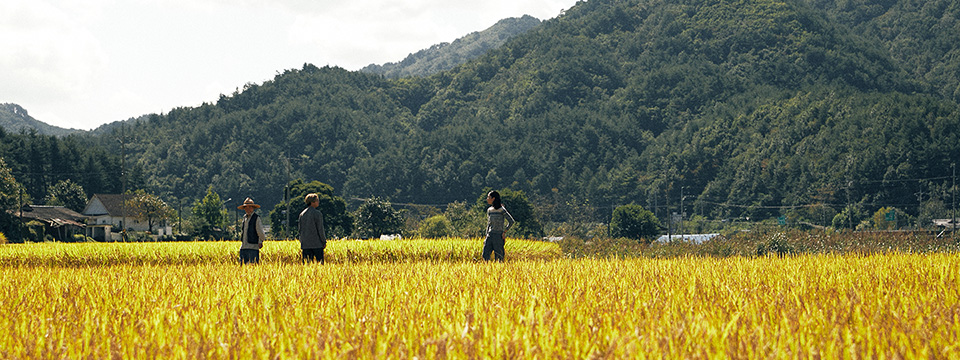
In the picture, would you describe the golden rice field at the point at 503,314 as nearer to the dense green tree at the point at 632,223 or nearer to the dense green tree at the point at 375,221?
the dense green tree at the point at 375,221

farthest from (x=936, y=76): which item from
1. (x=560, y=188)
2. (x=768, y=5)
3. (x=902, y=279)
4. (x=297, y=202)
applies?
(x=902, y=279)

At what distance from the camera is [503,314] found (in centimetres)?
473

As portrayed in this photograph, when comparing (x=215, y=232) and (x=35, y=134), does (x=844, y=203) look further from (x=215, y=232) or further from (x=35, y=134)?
(x=35, y=134)

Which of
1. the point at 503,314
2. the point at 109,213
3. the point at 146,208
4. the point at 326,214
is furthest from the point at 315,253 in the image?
the point at 109,213

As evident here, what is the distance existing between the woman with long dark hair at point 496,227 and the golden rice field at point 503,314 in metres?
4.04

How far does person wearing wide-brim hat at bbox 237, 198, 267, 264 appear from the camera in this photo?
12.8m

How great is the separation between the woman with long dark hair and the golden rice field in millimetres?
4039

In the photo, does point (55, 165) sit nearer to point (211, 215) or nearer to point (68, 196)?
point (68, 196)

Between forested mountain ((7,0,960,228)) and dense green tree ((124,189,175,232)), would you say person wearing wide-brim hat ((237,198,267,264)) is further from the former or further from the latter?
forested mountain ((7,0,960,228))

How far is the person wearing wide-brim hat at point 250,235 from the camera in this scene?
12.8 metres

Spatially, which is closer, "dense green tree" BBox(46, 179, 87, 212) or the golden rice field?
the golden rice field

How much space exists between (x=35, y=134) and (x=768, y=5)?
535 ft

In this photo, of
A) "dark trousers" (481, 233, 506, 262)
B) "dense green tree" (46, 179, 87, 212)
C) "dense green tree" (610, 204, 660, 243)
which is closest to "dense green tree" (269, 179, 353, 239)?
"dense green tree" (610, 204, 660, 243)

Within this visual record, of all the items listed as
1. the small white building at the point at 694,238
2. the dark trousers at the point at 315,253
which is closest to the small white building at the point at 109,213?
the small white building at the point at 694,238
